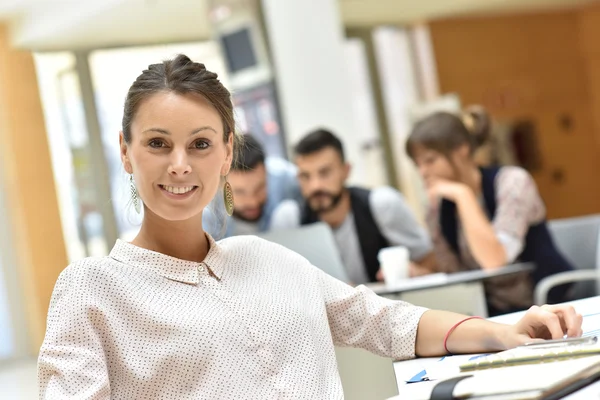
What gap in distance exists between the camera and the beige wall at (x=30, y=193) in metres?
6.16

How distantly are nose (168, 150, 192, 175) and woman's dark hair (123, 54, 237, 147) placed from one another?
11 centimetres

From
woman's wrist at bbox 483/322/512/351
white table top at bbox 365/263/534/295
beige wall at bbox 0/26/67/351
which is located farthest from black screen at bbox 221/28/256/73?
woman's wrist at bbox 483/322/512/351

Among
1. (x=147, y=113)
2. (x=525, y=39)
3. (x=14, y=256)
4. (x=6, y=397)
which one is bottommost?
(x=6, y=397)

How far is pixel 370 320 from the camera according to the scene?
5.22ft

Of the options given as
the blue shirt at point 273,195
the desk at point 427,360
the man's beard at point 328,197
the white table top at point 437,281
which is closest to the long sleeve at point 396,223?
the man's beard at point 328,197

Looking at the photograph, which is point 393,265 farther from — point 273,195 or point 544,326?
point 544,326

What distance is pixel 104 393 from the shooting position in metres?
1.26

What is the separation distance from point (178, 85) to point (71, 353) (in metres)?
0.46

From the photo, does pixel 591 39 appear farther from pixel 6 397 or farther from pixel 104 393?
pixel 104 393

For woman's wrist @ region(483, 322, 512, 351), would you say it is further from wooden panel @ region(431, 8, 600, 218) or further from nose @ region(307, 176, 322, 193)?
wooden panel @ region(431, 8, 600, 218)

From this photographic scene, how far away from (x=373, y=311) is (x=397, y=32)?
291 inches

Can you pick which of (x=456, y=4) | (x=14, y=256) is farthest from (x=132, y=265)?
(x=456, y=4)

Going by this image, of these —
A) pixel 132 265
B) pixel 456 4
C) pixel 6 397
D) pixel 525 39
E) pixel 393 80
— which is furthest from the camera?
pixel 525 39

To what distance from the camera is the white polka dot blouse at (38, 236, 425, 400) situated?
49.9 inches
